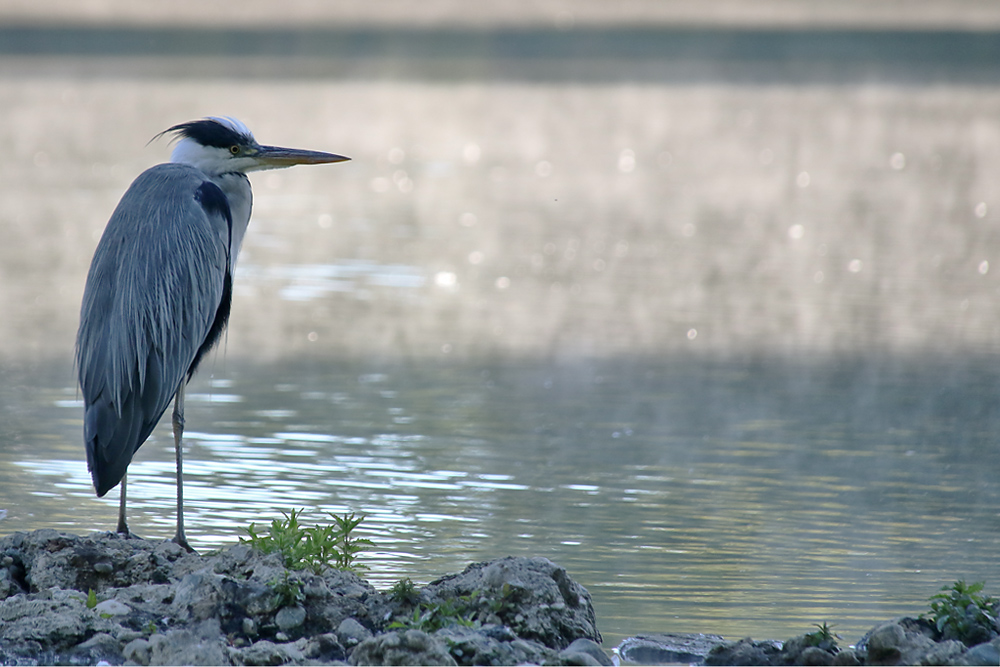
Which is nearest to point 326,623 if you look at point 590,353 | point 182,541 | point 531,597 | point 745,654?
point 531,597

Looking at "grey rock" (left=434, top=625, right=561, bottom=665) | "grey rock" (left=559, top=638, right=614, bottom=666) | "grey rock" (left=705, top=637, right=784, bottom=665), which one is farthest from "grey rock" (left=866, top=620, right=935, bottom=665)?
"grey rock" (left=434, top=625, right=561, bottom=665)

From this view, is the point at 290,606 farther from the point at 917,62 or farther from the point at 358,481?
the point at 917,62

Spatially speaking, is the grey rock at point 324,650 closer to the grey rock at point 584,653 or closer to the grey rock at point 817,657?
the grey rock at point 584,653

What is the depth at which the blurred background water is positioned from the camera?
5164 mm

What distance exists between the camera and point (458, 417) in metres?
6.80

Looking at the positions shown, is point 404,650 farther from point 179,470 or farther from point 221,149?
Answer: point 221,149

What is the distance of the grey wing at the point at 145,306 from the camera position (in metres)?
4.36

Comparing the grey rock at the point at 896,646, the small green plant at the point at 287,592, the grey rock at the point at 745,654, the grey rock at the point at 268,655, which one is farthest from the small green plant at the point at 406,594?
the grey rock at the point at 896,646

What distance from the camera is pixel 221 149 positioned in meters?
5.01

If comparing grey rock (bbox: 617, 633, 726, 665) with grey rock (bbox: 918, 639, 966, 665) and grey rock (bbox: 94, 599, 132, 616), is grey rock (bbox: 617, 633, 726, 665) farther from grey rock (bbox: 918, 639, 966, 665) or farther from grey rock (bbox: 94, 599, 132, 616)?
grey rock (bbox: 94, 599, 132, 616)

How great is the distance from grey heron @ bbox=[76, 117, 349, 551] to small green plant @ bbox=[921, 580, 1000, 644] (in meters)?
2.32

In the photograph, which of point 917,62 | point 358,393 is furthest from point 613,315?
point 917,62

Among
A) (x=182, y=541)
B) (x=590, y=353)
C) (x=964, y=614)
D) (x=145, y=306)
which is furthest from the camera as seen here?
(x=590, y=353)

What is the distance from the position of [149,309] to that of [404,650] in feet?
4.97
